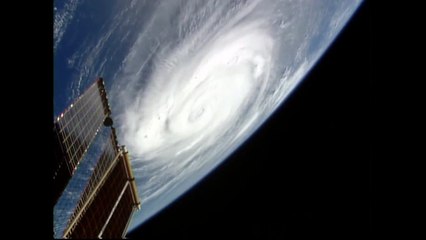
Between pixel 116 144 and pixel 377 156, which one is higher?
pixel 116 144

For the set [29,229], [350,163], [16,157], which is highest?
[350,163]

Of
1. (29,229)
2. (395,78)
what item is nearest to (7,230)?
(29,229)

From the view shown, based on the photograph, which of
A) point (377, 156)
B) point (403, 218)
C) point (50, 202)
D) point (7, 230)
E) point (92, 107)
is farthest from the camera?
point (92, 107)

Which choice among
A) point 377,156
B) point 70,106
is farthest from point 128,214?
point 377,156

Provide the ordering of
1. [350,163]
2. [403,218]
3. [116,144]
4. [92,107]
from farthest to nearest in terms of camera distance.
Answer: [116,144] < [92,107] < [350,163] < [403,218]

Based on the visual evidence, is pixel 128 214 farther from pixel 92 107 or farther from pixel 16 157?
pixel 16 157

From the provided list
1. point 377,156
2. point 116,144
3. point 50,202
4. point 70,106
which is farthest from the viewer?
point 116,144

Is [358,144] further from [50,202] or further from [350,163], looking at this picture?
[50,202]

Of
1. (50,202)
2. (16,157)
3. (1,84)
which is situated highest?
(1,84)

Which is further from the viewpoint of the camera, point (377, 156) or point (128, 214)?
point (128, 214)
